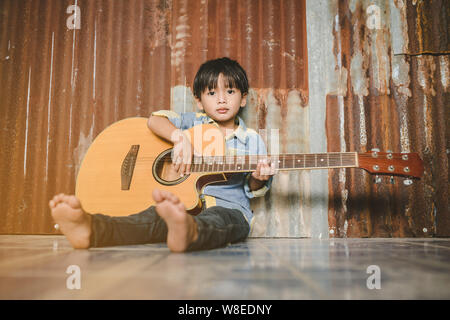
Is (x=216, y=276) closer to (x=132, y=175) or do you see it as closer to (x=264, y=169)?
(x=264, y=169)

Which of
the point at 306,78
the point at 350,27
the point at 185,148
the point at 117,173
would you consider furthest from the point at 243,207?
the point at 350,27

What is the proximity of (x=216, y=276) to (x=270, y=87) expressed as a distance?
1.44m

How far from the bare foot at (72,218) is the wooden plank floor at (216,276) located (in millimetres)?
56

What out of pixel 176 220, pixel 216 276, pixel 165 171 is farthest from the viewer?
pixel 165 171

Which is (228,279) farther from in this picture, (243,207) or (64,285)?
(243,207)

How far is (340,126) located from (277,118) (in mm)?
381

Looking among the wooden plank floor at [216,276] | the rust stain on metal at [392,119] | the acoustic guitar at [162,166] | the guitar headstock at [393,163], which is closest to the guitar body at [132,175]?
the acoustic guitar at [162,166]

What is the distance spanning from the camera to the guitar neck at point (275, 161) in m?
1.27

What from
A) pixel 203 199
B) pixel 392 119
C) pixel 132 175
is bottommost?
pixel 203 199

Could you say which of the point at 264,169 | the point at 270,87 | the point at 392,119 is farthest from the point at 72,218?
the point at 392,119

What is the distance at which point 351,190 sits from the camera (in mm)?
1716

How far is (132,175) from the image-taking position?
1.36 m

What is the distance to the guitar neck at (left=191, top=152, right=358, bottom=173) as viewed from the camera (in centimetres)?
127

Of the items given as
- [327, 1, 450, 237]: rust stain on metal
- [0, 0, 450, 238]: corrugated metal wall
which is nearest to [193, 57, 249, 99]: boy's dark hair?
[0, 0, 450, 238]: corrugated metal wall
